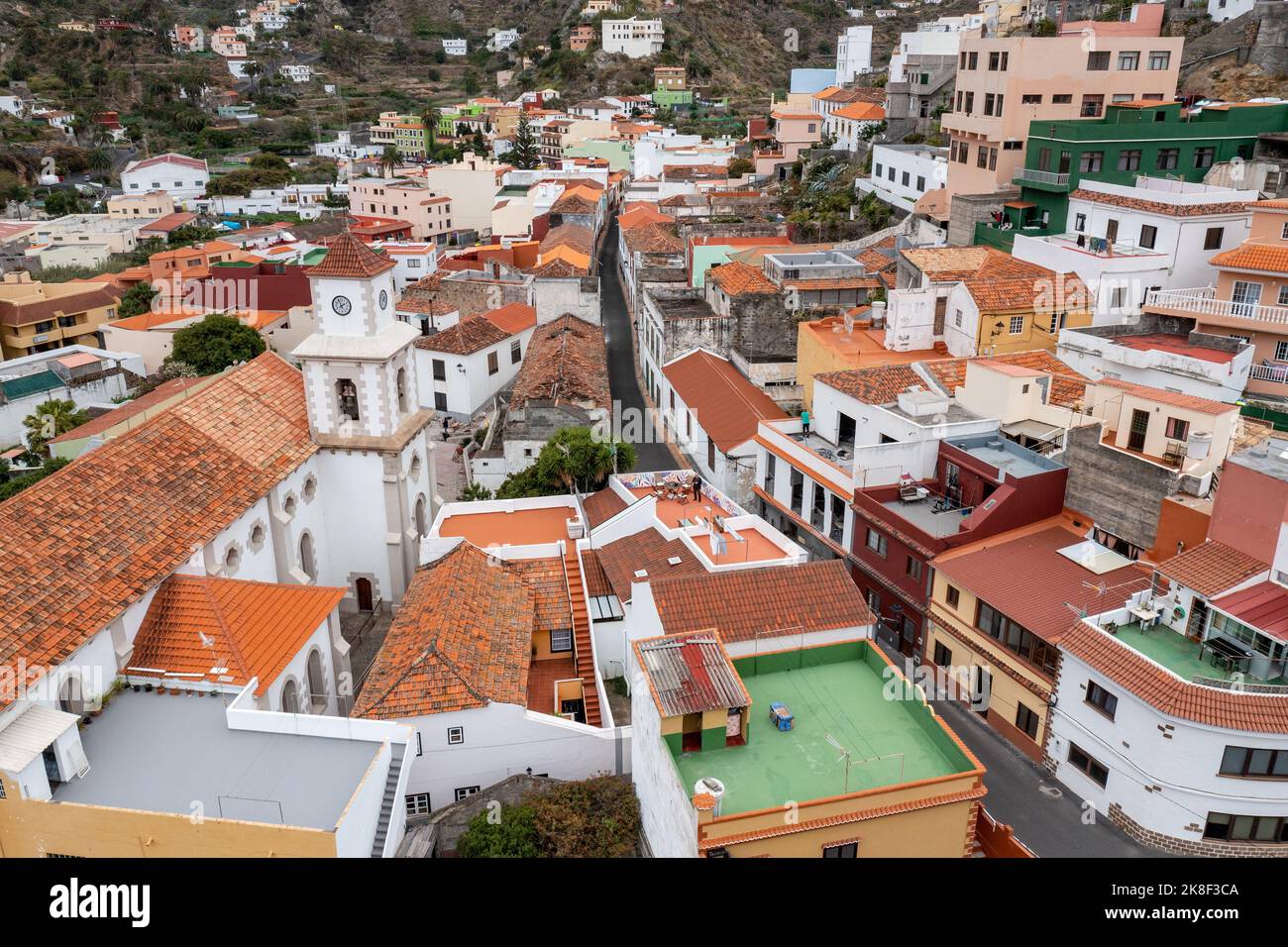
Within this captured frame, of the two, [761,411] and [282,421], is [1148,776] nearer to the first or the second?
[761,411]

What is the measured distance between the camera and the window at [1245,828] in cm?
1914

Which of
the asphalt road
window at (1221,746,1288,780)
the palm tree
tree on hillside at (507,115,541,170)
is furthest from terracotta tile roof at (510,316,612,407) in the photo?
the palm tree

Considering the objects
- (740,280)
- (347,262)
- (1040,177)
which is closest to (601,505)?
(347,262)

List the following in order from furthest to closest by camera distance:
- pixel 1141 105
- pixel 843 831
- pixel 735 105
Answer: pixel 735 105
pixel 1141 105
pixel 843 831

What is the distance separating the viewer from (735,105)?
151m

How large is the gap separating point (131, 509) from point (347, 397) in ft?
29.5

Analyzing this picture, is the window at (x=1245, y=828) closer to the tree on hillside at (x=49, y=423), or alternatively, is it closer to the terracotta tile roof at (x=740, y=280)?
the terracotta tile roof at (x=740, y=280)

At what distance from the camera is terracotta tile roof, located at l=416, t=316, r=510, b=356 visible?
170 feet

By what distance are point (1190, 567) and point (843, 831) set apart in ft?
37.7

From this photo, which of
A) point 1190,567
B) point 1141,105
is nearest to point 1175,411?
point 1190,567

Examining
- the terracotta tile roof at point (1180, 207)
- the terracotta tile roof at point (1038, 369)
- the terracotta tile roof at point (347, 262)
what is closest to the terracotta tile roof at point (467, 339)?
the terracotta tile roof at point (347, 262)

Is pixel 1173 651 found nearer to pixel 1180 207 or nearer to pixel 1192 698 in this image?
pixel 1192 698

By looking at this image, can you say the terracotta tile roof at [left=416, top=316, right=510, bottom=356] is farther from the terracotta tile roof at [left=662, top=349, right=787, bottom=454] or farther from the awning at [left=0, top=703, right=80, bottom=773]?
the awning at [left=0, top=703, right=80, bottom=773]

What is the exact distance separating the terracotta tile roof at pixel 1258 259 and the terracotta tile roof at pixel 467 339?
35069 mm
